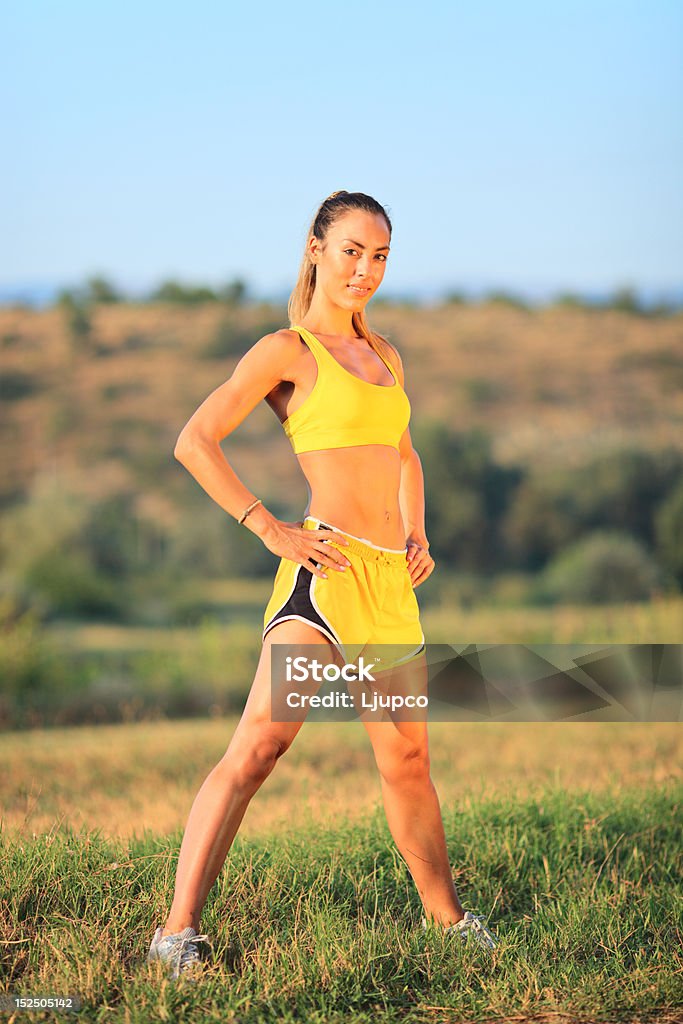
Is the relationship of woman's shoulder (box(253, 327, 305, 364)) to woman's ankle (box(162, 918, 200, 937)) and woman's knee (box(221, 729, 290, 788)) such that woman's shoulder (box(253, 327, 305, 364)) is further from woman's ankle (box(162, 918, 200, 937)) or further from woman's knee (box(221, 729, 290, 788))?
woman's ankle (box(162, 918, 200, 937))

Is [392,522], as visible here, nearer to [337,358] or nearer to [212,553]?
[337,358]

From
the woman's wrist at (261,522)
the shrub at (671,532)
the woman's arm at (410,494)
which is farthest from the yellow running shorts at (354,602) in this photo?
the shrub at (671,532)

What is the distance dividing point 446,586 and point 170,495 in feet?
15.1

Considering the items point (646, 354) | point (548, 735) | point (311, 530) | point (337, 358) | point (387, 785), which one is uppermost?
point (646, 354)

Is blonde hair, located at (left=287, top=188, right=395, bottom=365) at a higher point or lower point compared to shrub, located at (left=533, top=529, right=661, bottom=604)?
higher

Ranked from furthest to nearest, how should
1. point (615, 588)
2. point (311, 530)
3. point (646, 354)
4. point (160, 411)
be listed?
point (646, 354)
point (160, 411)
point (615, 588)
point (311, 530)

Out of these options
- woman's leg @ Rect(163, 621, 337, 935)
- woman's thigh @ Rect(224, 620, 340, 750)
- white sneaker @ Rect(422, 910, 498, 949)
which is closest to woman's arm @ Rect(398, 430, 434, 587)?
woman's thigh @ Rect(224, 620, 340, 750)

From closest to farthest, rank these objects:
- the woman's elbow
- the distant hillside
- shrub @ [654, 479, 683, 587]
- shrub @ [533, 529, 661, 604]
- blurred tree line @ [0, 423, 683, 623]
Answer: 1. the woman's elbow
2. blurred tree line @ [0, 423, 683, 623]
3. shrub @ [533, 529, 661, 604]
4. shrub @ [654, 479, 683, 587]
5. the distant hillside

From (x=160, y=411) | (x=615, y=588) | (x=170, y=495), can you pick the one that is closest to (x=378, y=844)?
(x=615, y=588)

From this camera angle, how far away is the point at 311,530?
122 inches

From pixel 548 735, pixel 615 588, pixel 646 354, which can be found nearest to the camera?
pixel 548 735

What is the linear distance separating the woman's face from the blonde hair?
0.03m

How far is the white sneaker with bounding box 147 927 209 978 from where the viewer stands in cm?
290

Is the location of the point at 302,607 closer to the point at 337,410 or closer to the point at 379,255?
the point at 337,410
